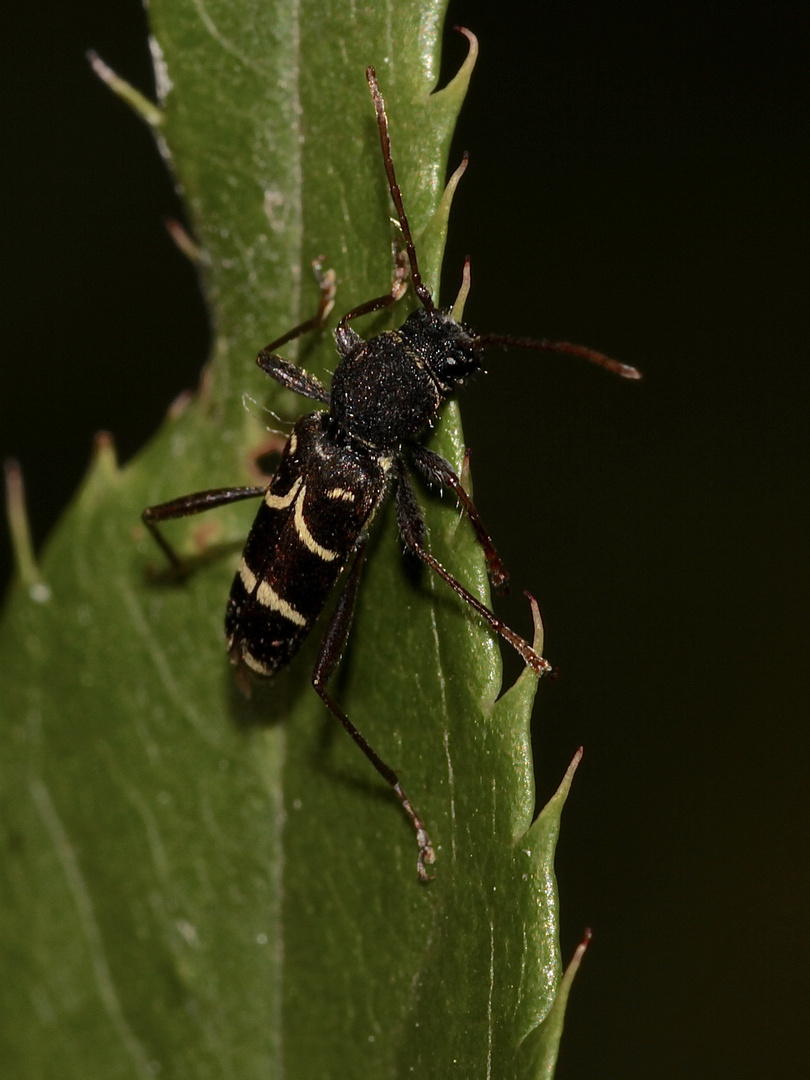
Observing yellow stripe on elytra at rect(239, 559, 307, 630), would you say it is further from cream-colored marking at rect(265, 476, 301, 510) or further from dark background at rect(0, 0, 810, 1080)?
dark background at rect(0, 0, 810, 1080)

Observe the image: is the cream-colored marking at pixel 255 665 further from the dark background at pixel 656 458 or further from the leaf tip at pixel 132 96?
the dark background at pixel 656 458

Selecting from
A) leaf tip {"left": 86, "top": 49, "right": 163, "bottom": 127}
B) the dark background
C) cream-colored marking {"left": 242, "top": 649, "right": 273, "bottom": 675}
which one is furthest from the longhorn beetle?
the dark background

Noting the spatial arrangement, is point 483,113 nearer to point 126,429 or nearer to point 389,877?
point 126,429

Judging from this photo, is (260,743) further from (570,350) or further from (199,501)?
(570,350)

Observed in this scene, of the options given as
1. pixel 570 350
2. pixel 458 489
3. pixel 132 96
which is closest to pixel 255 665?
pixel 458 489

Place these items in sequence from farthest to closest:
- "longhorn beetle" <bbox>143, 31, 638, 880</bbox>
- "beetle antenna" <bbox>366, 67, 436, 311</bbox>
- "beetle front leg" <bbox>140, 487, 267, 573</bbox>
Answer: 1. "beetle front leg" <bbox>140, 487, 267, 573</bbox>
2. "longhorn beetle" <bbox>143, 31, 638, 880</bbox>
3. "beetle antenna" <bbox>366, 67, 436, 311</bbox>

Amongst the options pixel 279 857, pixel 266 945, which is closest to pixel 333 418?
pixel 279 857

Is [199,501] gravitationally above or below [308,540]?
below
